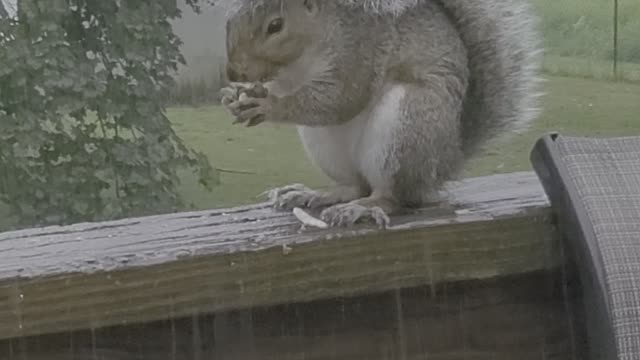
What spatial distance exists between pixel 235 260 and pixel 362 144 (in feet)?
1.02

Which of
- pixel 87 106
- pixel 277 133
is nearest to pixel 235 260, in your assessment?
pixel 277 133

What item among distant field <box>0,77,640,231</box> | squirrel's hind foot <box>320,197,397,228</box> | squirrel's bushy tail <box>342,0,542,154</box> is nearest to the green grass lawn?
distant field <box>0,77,640,231</box>

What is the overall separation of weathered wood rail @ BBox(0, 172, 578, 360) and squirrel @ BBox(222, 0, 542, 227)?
0.16m

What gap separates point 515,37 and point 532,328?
326 millimetres

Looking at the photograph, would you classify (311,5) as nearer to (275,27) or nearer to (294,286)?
(275,27)

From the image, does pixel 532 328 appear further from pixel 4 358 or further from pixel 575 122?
pixel 575 122

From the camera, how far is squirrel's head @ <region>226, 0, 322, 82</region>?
33.8 inches

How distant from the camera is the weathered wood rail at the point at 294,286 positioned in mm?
530

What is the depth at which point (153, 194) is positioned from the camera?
4.11 feet

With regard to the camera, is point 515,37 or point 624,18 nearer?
point 515,37

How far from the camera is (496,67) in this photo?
33.4 inches

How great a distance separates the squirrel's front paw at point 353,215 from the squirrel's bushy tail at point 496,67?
0.57 ft

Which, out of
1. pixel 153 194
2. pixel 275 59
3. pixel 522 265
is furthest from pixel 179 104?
pixel 522 265

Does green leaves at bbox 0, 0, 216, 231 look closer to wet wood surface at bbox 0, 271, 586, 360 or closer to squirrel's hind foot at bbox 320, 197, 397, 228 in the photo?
squirrel's hind foot at bbox 320, 197, 397, 228
